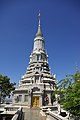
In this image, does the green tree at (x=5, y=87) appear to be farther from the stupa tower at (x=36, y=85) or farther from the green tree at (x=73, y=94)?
the green tree at (x=73, y=94)

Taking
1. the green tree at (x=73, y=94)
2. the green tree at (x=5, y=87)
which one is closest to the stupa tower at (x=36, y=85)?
the green tree at (x=5, y=87)

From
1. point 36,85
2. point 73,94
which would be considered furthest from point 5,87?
point 73,94

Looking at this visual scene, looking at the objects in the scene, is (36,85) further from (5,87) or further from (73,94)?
(73,94)

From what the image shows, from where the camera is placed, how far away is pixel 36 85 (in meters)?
40.4

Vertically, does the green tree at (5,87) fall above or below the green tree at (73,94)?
above

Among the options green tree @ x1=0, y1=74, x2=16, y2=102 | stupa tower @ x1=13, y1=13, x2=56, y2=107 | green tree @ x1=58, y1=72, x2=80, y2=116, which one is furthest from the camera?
green tree @ x1=0, y1=74, x2=16, y2=102

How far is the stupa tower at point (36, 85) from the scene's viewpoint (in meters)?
39.0

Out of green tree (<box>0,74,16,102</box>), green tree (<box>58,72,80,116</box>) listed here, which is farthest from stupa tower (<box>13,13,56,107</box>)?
green tree (<box>58,72,80,116</box>)

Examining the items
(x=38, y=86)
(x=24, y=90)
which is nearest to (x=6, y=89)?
(x=24, y=90)

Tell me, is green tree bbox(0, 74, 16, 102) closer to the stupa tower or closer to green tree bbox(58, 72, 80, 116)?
the stupa tower

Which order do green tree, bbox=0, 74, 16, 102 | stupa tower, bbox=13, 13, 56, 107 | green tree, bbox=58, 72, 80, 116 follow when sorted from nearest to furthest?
green tree, bbox=58, 72, 80, 116
stupa tower, bbox=13, 13, 56, 107
green tree, bbox=0, 74, 16, 102

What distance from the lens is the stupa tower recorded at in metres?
39.0

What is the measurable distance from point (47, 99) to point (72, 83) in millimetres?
19868

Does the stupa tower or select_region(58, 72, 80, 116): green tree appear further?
the stupa tower
